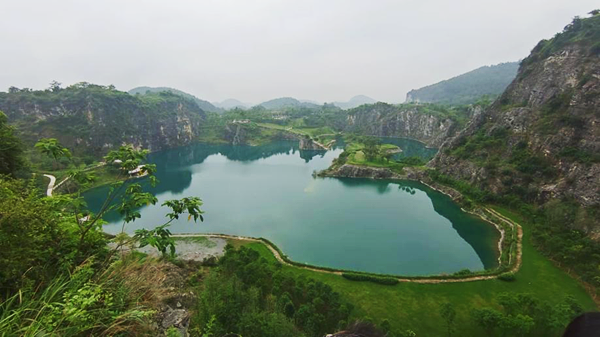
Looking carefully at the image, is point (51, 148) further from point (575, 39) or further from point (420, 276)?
point (575, 39)

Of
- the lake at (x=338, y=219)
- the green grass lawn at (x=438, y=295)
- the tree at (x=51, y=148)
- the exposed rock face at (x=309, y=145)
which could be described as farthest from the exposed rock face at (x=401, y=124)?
the tree at (x=51, y=148)

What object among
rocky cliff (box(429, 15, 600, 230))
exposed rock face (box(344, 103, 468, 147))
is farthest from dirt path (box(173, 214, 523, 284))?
exposed rock face (box(344, 103, 468, 147))

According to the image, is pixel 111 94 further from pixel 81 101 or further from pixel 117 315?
pixel 117 315

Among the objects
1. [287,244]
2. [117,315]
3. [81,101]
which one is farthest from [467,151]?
[81,101]

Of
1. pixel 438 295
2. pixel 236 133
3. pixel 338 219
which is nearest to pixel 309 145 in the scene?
pixel 236 133

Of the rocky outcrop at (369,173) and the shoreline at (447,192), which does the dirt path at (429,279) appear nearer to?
the shoreline at (447,192)

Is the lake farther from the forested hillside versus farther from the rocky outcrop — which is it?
the forested hillside

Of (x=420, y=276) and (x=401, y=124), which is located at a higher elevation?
(x=401, y=124)
